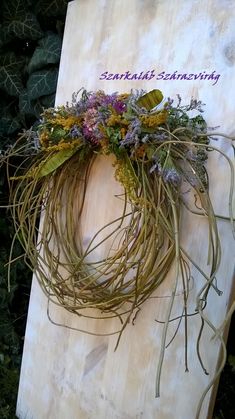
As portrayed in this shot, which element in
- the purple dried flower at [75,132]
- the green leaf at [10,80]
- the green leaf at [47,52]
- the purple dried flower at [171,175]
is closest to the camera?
the purple dried flower at [171,175]

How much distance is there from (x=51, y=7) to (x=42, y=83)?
0.88ft

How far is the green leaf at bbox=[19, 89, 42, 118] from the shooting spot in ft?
5.43

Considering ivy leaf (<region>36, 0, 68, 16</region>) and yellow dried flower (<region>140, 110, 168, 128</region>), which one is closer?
yellow dried flower (<region>140, 110, 168, 128</region>)

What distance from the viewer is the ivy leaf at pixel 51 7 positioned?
1.68 metres

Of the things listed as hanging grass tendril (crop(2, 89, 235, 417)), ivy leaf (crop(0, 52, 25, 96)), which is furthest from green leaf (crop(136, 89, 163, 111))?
ivy leaf (crop(0, 52, 25, 96))

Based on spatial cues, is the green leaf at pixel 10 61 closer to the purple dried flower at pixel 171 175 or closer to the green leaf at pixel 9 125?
the green leaf at pixel 9 125

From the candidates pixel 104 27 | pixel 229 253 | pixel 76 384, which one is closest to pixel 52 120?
pixel 104 27

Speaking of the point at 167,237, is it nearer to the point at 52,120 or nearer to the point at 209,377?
the point at 209,377

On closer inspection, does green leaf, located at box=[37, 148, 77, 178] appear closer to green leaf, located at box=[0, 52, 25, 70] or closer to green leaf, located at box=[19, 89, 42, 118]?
green leaf, located at box=[19, 89, 42, 118]

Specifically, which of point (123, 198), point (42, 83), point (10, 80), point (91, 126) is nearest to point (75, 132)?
point (91, 126)

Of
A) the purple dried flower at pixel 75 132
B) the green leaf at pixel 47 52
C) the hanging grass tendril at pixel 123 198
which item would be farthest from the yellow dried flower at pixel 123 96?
the green leaf at pixel 47 52

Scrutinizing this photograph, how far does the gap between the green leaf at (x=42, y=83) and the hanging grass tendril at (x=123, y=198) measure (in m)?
0.32

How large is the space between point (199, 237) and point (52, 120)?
0.42 meters

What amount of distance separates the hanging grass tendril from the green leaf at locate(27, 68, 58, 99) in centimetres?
32
